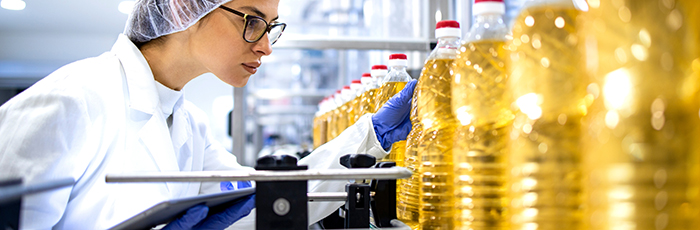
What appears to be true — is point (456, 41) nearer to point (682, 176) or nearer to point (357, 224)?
point (357, 224)

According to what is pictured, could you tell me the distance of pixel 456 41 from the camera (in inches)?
39.8

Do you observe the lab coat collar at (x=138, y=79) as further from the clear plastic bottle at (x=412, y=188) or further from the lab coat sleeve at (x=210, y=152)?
the clear plastic bottle at (x=412, y=188)

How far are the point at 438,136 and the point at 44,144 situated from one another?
91 cm

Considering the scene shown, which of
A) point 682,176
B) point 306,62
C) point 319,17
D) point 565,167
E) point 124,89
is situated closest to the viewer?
point 682,176

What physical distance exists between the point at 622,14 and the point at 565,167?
18cm

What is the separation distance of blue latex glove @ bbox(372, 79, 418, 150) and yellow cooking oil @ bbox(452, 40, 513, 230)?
517 millimetres

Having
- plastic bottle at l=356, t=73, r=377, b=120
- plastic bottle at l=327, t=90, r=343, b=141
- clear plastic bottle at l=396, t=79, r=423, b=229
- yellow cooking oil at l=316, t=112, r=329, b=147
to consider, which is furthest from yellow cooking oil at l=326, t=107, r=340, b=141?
clear plastic bottle at l=396, t=79, r=423, b=229

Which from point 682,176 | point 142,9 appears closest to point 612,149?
point 682,176

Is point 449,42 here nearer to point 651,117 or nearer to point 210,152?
point 651,117

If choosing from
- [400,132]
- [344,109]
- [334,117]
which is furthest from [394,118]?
[334,117]

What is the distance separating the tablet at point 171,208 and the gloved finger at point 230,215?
28 mm

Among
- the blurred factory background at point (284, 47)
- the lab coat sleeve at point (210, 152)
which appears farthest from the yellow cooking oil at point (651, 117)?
the lab coat sleeve at point (210, 152)

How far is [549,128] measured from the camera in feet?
1.80

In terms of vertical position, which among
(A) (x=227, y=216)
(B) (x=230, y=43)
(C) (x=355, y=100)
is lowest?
(A) (x=227, y=216)
